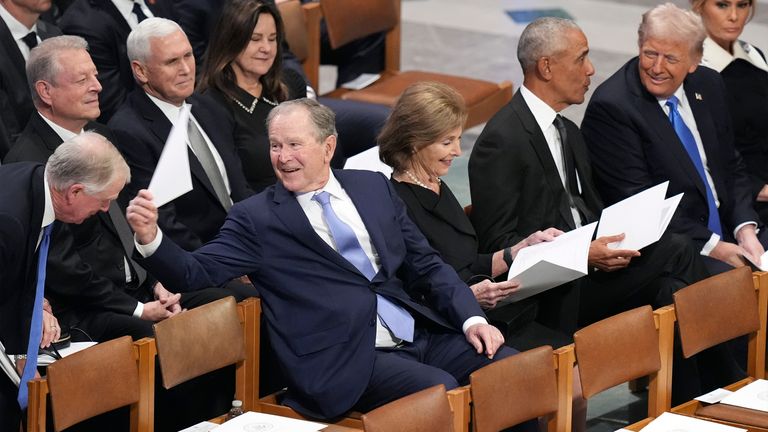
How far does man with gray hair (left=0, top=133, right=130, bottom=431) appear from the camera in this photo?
3.96 metres

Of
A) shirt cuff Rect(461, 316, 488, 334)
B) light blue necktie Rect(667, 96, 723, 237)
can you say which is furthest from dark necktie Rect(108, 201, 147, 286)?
light blue necktie Rect(667, 96, 723, 237)

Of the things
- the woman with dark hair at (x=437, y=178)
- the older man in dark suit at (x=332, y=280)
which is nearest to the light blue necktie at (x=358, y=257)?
the older man in dark suit at (x=332, y=280)

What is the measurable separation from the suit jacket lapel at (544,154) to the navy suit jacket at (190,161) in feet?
3.74

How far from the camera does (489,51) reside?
10.4 m

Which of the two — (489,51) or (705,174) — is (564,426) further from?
(489,51)

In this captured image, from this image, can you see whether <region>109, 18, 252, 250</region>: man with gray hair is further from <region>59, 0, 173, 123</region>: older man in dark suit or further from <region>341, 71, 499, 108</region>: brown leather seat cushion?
<region>341, 71, 499, 108</region>: brown leather seat cushion

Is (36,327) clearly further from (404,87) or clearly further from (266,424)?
(404,87)

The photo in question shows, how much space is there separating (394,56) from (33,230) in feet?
14.0

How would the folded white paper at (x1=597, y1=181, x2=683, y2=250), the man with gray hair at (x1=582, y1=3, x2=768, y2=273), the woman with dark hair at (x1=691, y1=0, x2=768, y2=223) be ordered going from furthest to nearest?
the woman with dark hair at (x1=691, y1=0, x2=768, y2=223), the man with gray hair at (x1=582, y1=3, x2=768, y2=273), the folded white paper at (x1=597, y1=181, x2=683, y2=250)

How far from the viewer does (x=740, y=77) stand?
20.4 feet

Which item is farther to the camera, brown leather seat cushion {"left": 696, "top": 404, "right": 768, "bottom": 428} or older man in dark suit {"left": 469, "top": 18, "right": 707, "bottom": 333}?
older man in dark suit {"left": 469, "top": 18, "right": 707, "bottom": 333}

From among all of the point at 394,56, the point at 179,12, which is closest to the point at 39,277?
the point at 179,12

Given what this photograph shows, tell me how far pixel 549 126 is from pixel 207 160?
4.33 ft

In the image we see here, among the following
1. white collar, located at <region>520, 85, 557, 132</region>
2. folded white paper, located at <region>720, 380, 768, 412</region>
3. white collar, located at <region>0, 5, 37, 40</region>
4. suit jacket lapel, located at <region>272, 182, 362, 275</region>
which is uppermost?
white collar, located at <region>0, 5, 37, 40</region>
